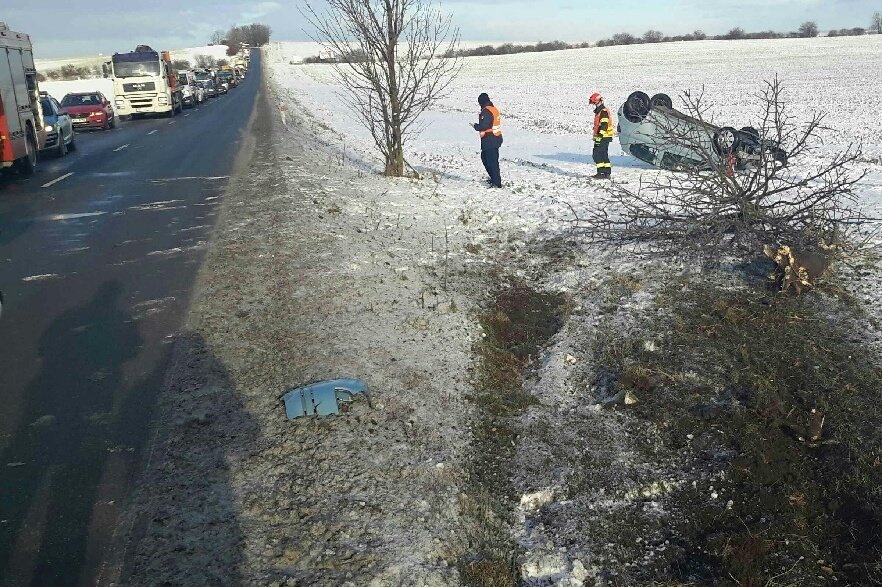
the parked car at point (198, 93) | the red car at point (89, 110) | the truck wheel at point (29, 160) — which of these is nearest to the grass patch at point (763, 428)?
the truck wheel at point (29, 160)

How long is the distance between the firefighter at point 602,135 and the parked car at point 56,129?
13715mm

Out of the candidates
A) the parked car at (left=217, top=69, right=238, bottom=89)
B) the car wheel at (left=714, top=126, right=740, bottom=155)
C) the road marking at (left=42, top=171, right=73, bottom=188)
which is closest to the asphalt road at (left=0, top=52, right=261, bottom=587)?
the road marking at (left=42, top=171, right=73, bottom=188)

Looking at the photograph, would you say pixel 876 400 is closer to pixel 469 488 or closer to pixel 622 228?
pixel 469 488

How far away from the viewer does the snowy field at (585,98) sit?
48.6 feet

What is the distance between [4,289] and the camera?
7.37 metres

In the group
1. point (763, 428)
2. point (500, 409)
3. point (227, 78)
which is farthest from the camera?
point (227, 78)

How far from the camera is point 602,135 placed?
13.3 m

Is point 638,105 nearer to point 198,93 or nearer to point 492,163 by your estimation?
point 492,163

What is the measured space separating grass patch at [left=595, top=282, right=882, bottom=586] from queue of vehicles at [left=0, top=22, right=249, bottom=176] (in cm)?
1392

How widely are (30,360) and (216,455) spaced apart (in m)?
2.39

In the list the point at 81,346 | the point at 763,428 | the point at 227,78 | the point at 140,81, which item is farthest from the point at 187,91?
the point at 763,428

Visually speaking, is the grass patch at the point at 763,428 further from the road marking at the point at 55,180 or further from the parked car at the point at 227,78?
the parked car at the point at 227,78

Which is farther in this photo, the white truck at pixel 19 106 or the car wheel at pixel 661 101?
the car wheel at pixel 661 101

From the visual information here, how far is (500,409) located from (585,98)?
1551 inches
